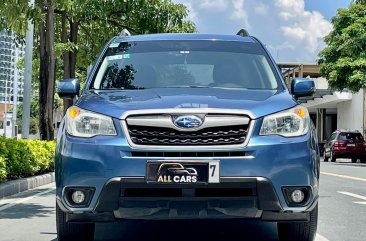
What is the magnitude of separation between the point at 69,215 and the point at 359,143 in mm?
27842

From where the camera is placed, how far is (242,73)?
5.80 meters

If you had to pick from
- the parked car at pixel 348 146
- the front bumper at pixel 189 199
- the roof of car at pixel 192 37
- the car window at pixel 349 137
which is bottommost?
Result: the parked car at pixel 348 146

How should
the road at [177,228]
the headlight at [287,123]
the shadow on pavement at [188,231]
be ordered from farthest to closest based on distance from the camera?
the road at [177,228] < the shadow on pavement at [188,231] < the headlight at [287,123]

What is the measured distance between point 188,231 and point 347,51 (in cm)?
2476

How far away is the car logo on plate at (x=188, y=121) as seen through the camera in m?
4.53

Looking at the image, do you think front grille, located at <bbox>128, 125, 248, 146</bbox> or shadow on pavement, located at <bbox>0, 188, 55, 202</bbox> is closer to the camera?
front grille, located at <bbox>128, 125, 248, 146</bbox>

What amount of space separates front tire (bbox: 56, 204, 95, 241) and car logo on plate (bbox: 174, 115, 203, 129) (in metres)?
1.26

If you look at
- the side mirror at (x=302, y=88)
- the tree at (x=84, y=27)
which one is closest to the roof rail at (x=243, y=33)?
the side mirror at (x=302, y=88)

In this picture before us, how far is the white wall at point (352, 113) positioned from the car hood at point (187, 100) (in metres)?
38.5

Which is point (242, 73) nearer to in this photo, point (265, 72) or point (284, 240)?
point (265, 72)

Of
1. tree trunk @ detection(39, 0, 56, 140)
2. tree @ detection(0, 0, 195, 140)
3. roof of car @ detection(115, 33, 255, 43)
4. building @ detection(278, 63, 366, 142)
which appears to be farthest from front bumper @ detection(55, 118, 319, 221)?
building @ detection(278, 63, 366, 142)

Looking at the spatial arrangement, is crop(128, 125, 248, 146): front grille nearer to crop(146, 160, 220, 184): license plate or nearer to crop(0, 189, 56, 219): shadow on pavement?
crop(146, 160, 220, 184): license plate

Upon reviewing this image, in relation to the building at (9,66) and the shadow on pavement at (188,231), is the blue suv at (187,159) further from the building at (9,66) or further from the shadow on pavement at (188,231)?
the building at (9,66)

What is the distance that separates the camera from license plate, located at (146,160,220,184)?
4.40m
